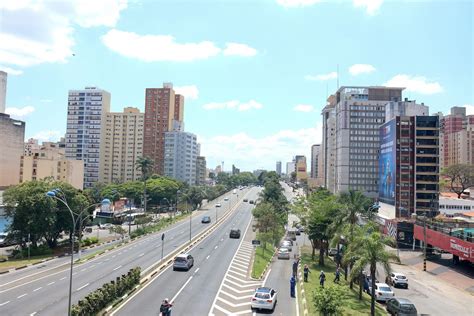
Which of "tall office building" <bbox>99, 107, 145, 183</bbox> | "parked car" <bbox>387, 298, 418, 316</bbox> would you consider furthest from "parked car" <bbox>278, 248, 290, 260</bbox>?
"tall office building" <bbox>99, 107, 145, 183</bbox>

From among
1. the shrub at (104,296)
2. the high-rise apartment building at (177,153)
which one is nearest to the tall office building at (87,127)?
the high-rise apartment building at (177,153)

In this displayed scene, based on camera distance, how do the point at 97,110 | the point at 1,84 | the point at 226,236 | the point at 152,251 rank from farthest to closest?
the point at 97,110, the point at 1,84, the point at 226,236, the point at 152,251

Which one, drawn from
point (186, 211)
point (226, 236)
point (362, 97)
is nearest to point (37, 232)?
point (226, 236)

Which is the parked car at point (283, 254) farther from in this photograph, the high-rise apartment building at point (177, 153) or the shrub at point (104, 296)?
the high-rise apartment building at point (177, 153)

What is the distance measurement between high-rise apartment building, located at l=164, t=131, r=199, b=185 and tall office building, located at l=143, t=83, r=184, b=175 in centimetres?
253

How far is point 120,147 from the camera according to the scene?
17988 cm

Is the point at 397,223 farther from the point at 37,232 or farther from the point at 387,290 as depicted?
the point at 37,232

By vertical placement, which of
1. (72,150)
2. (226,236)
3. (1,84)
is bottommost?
(226,236)

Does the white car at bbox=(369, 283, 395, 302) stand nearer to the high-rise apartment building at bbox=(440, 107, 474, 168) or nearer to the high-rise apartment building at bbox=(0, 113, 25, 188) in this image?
the high-rise apartment building at bbox=(0, 113, 25, 188)

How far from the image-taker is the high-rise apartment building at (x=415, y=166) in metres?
88.7

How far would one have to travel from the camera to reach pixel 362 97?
479ft

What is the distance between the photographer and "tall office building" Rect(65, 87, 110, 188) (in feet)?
566

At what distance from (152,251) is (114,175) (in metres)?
134

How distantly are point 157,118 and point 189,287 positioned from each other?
157m
